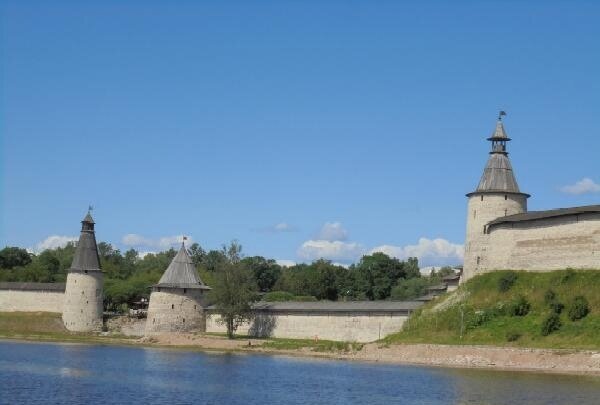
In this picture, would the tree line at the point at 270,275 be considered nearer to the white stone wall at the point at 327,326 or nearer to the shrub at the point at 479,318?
the white stone wall at the point at 327,326

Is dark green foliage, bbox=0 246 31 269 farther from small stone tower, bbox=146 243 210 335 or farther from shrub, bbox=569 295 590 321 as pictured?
shrub, bbox=569 295 590 321

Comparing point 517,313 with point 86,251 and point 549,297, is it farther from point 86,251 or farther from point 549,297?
point 86,251

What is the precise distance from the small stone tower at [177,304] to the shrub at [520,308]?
21.8 meters

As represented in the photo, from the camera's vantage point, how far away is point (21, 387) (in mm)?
27375

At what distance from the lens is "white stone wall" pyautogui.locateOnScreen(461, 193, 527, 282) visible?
5009cm

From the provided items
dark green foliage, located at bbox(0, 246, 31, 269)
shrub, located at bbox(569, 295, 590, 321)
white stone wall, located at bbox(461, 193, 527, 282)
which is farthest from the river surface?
dark green foliage, located at bbox(0, 246, 31, 269)

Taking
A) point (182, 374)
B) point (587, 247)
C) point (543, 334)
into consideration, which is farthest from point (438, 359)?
point (182, 374)

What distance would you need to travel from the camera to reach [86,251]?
204ft

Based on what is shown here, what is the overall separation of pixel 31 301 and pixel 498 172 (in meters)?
33.6

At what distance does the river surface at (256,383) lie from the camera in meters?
26.4

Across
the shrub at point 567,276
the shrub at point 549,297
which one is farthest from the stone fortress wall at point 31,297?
the shrub at point 567,276

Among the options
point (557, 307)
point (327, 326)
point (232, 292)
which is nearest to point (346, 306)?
point (327, 326)

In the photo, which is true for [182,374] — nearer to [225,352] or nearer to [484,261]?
[225,352]

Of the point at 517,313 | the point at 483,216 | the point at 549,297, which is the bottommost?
the point at 517,313
